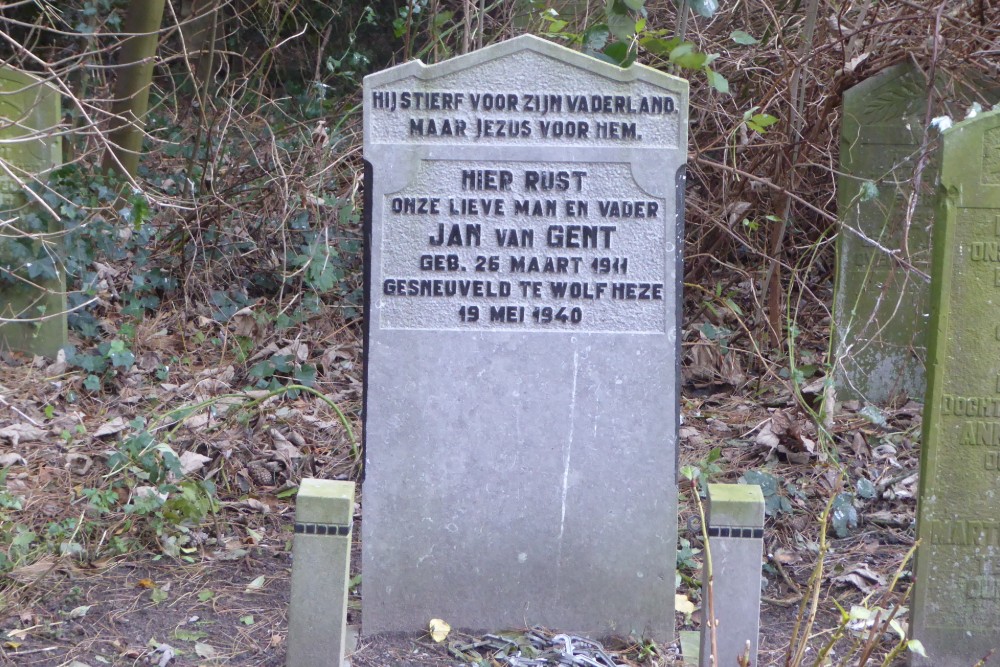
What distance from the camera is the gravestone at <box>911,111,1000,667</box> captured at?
3242 mm

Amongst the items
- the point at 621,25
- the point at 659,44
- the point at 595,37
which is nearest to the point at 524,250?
the point at 621,25

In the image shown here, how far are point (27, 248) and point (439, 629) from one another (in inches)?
147

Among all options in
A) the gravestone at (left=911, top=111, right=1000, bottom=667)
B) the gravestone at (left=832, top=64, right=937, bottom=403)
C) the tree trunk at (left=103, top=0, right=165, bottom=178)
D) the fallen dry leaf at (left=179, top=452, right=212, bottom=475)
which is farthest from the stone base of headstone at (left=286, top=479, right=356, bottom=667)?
the tree trunk at (left=103, top=0, right=165, bottom=178)

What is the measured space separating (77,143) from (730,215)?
5013 millimetres

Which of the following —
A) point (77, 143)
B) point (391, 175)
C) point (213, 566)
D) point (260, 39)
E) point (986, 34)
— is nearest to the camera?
point (391, 175)

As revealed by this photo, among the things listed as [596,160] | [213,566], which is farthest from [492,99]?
[213,566]

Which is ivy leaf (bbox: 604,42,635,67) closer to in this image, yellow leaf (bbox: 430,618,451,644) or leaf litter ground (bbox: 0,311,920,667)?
leaf litter ground (bbox: 0,311,920,667)

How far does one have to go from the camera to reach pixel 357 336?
6539 millimetres

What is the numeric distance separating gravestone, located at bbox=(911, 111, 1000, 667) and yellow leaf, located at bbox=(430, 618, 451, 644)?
153cm

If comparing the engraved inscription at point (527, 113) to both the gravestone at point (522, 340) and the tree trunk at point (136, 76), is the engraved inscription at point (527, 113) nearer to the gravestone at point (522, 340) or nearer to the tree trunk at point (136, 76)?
the gravestone at point (522, 340)

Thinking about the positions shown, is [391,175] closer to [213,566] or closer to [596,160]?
[596,160]

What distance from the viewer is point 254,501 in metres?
4.61

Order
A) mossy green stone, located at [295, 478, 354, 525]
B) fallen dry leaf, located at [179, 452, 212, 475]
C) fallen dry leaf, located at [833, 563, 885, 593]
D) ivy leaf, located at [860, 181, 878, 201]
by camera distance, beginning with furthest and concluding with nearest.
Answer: ivy leaf, located at [860, 181, 878, 201], fallen dry leaf, located at [179, 452, 212, 475], fallen dry leaf, located at [833, 563, 885, 593], mossy green stone, located at [295, 478, 354, 525]

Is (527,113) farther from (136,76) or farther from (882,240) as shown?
(136,76)
